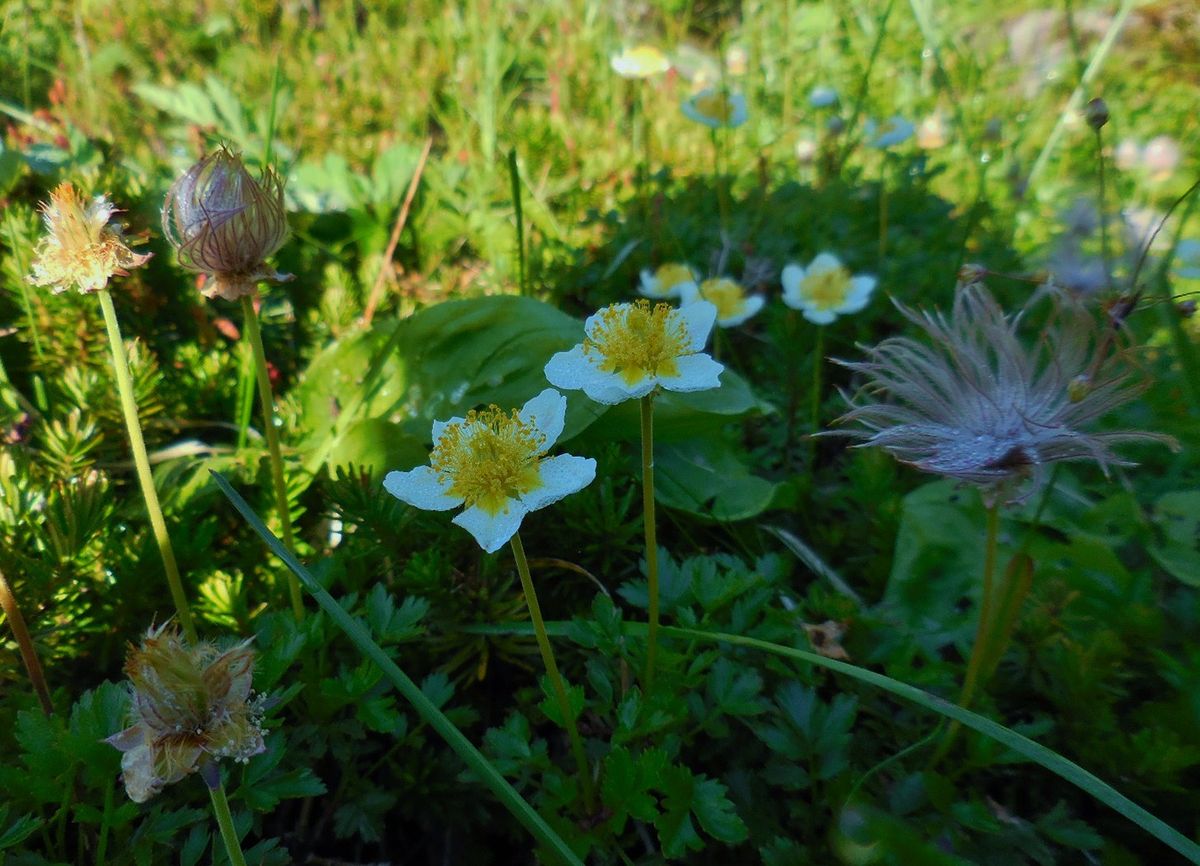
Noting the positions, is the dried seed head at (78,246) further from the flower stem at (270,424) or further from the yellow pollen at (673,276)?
the yellow pollen at (673,276)

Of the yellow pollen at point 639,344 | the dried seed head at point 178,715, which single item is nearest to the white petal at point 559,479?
the yellow pollen at point 639,344

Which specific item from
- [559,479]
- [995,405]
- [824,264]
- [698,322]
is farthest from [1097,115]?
[559,479]

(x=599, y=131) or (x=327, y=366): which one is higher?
(x=599, y=131)

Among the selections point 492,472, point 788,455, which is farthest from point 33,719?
point 788,455

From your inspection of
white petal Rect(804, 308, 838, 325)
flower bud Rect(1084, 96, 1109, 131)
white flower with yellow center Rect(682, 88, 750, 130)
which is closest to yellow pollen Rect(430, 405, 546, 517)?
flower bud Rect(1084, 96, 1109, 131)

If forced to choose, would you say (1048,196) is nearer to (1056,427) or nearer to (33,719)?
(1056,427)

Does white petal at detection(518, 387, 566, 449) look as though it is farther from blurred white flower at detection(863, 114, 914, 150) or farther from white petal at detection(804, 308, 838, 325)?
blurred white flower at detection(863, 114, 914, 150)
